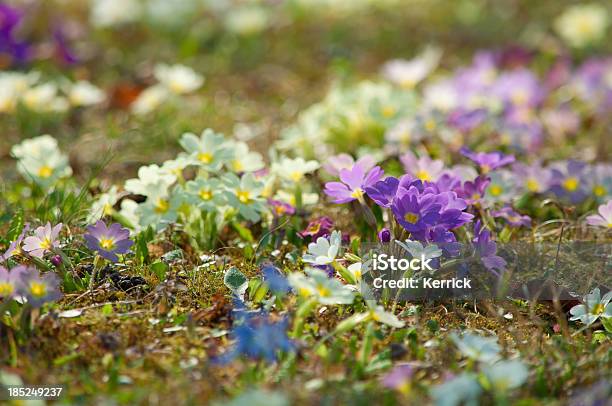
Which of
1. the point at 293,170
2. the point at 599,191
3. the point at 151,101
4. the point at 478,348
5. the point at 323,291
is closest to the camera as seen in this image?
the point at 478,348

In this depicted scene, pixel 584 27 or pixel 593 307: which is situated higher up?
pixel 584 27

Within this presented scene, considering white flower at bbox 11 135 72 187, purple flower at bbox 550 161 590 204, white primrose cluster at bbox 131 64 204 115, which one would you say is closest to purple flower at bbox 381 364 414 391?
purple flower at bbox 550 161 590 204

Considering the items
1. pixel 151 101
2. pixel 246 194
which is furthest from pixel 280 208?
pixel 151 101

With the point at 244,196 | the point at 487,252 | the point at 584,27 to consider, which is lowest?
the point at 487,252

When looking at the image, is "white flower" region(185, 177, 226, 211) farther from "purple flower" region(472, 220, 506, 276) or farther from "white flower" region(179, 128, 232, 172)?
"purple flower" region(472, 220, 506, 276)

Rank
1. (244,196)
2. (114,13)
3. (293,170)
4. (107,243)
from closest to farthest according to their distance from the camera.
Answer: (107,243)
(244,196)
(293,170)
(114,13)

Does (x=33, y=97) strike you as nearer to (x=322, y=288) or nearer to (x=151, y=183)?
(x=151, y=183)

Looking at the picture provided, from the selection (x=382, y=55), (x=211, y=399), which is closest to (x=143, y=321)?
(x=211, y=399)

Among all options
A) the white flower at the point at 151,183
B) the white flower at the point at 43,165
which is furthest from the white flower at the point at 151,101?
the white flower at the point at 151,183
